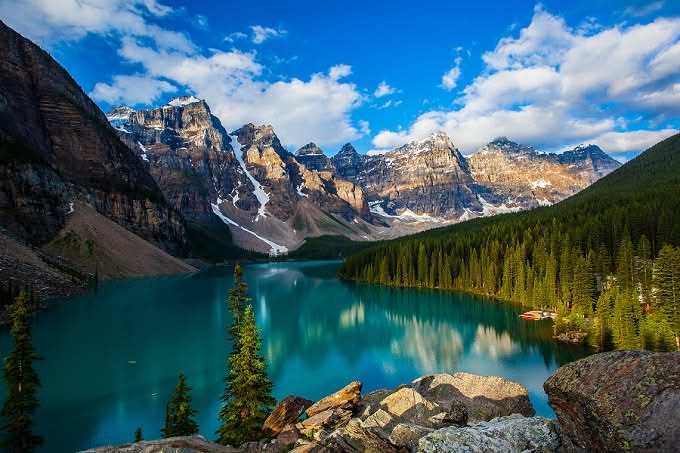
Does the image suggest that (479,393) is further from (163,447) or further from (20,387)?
(20,387)

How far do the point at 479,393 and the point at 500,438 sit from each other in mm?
14011

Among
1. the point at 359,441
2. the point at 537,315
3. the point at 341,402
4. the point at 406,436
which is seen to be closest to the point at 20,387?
the point at 341,402

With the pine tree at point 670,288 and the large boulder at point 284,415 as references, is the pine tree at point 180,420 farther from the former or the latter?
the pine tree at point 670,288

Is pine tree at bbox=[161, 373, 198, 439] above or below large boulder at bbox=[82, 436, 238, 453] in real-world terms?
below

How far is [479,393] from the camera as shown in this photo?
2141cm

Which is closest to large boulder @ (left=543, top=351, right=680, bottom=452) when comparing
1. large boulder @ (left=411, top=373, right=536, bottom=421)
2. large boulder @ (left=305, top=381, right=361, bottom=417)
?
large boulder @ (left=411, top=373, right=536, bottom=421)

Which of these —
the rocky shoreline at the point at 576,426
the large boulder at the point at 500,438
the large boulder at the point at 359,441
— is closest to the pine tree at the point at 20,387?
the rocky shoreline at the point at 576,426

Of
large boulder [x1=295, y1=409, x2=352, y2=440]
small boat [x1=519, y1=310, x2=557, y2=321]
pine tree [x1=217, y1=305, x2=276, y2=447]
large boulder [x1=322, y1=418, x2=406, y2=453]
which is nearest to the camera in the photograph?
large boulder [x1=322, y1=418, x2=406, y2=453]

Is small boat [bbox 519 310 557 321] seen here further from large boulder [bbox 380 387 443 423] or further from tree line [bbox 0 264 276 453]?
tree line [bbox 0 264 276 453]

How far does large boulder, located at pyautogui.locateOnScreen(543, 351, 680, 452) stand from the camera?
20.5 ft

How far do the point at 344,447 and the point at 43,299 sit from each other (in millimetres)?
85249

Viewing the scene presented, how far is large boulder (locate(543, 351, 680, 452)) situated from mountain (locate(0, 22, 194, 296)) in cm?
11154

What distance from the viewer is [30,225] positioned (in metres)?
116

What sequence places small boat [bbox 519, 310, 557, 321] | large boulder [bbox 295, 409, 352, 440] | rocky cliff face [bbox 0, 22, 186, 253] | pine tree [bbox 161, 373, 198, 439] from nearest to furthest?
large boulder [bbox 295, 409, 352, 440] < pine tree [bbox 161, 373, 198, 439] < small boat [bbox 519, 310, 557, 321] < rocky cliff face [bbox 0, 22, 186, 253]
